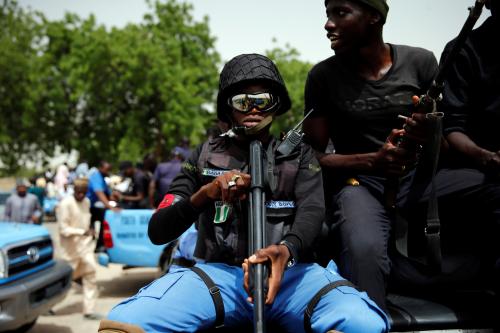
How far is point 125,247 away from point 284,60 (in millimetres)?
39230

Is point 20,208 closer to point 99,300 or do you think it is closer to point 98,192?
point 98,192

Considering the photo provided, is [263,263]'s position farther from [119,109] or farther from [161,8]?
[161,8]

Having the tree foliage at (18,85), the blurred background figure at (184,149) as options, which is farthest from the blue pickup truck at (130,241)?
the tree foliage at (18,85)

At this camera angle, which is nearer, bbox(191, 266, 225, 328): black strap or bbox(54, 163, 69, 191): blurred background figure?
bbox(191, 266, 225, 328): black strap

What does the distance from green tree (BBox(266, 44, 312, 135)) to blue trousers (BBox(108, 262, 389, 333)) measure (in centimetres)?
3745

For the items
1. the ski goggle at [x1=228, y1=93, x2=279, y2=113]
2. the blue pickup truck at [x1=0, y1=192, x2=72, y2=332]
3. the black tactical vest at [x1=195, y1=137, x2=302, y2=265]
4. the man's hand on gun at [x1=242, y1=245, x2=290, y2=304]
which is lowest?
the blue pickup truck at [x1=0, y1=192, x2=72, y2=332]

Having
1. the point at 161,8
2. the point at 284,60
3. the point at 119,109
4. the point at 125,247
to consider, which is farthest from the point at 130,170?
the point at 284,60

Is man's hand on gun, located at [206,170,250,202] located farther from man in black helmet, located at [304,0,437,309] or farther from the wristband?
man in black helmet, located at [304,0,437,309]

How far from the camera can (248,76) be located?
2.63 metres

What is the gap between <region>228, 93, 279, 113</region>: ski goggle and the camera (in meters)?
2.62

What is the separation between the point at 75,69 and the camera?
32.2 metres

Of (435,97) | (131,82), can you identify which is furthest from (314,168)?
(131,82)

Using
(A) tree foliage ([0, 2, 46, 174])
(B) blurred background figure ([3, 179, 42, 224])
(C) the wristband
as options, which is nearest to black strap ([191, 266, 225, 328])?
(C) the wristband

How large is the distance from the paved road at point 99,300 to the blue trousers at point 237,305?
5.14m
